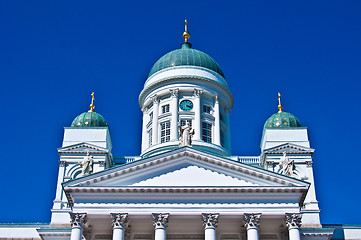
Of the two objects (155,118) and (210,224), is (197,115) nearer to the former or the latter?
(155,118)

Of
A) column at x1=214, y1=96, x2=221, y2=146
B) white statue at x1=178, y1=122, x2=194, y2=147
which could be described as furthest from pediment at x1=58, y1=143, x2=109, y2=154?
white statue at x1=178, y1=122, x2=194, y2=147

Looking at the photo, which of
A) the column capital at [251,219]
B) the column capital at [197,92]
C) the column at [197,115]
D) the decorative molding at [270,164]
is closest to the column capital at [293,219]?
the column capital at [251,219]

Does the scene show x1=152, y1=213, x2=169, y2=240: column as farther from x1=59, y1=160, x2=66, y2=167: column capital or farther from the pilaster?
the pilaster

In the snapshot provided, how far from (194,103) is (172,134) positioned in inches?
149

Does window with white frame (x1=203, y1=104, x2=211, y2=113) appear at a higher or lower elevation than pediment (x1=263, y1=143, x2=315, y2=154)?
higher

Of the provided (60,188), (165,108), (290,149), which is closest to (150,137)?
(165,108)

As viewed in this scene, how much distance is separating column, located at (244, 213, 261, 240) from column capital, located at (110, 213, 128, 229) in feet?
23.2

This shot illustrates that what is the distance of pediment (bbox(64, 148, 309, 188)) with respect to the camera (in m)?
36.0

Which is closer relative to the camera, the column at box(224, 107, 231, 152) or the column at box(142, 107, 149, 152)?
the column at box(142, 107, 149, 152)

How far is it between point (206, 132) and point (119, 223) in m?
18.6

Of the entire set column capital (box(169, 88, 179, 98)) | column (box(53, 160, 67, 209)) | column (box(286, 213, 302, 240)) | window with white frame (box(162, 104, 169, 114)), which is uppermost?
column capital (box(169, 88, 179, 98))

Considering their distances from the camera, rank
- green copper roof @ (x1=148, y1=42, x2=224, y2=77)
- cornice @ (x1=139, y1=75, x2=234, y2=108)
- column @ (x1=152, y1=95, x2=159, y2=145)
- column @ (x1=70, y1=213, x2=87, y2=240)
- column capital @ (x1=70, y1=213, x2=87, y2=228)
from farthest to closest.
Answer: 1. green copper roof @ (x1=148, y1=42, x2=224, y2=77)
2. cornice @ (x1=139, y1=75, x2=234, y2=108)
3. column @ (x1=152, y1=95, x2=159, y2=145)
4. column capital @ (x1=70, y1=213, x2=87, y2=228)
5. column @ (x1=70, y1=213, x2=87, y2=240)

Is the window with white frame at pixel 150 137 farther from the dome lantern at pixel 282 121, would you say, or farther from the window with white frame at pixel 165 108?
the dome lantern at pixel 282 121

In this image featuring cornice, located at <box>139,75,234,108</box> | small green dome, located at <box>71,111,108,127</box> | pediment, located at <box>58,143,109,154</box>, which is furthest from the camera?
cornice, located at <box>139,75,234,108</box>
